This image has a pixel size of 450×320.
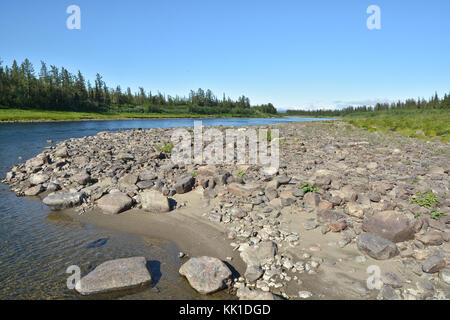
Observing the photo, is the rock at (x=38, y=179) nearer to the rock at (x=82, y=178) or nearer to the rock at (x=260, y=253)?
the rock at (x=82, y=178)

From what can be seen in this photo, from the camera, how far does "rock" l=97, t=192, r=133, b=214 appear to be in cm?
845

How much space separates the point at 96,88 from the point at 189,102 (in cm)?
6498

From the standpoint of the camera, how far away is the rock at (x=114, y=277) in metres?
4.82

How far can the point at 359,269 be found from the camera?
17.1 feet

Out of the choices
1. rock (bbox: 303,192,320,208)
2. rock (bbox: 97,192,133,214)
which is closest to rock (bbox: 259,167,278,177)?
rock (bbox: 303,192,320,208)

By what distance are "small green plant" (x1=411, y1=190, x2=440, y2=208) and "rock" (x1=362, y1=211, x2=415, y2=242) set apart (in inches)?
63.5

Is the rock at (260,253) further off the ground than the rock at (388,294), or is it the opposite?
the rock at (260,253)

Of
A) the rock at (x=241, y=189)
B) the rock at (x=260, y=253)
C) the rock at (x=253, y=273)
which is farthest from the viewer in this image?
the rock at (x=241, y=189)

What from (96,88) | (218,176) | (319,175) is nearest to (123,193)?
(218,176)

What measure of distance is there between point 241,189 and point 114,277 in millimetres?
5032

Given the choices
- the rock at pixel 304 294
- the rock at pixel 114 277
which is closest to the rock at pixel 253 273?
the rock at pixel 304 294

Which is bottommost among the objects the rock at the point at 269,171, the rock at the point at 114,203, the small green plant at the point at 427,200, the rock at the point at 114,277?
the rock at the point at 114,277

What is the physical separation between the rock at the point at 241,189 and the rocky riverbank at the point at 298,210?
0.04 meters

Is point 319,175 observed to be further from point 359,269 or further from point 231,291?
point 231,291
